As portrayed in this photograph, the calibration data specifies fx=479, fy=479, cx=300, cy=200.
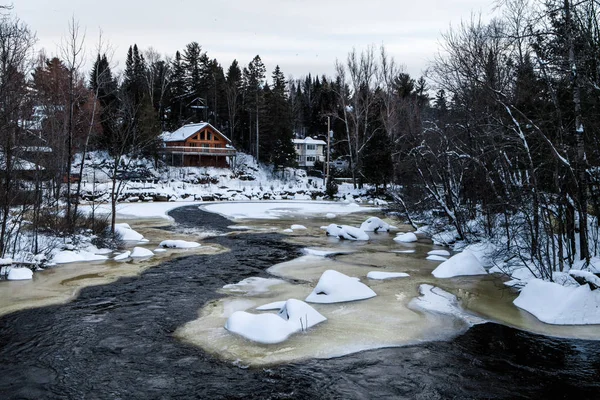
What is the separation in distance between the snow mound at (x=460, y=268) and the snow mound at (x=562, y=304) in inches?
124

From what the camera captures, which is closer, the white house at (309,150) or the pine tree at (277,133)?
the pine tree at (277,133)

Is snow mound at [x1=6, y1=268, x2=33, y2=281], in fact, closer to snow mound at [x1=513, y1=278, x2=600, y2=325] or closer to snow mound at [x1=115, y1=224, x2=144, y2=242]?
snow mound at [x1=115, y1=224, x2=144, y2=242]

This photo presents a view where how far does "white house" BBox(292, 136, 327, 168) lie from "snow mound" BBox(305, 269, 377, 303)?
203 feet

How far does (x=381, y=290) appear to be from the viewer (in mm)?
12086

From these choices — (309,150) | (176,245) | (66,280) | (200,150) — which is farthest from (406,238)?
(309,150)

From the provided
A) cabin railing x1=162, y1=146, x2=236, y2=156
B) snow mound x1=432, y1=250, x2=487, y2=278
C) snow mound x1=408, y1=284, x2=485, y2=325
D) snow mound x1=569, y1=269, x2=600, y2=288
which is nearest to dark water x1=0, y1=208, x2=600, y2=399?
snow mound x1=408, y1=284, x2=485, y2=325

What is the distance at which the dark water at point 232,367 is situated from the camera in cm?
644

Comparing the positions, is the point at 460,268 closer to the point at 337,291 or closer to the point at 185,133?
the point at 337,291

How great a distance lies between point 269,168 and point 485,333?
54138 mm

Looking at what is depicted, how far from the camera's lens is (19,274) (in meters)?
13.2

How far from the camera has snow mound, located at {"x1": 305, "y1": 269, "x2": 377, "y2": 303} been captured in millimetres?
11117

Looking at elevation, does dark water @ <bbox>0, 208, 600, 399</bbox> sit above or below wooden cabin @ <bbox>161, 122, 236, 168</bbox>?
below

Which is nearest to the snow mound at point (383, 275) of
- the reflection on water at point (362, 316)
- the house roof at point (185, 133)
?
the reflection on water at point (362, 316)

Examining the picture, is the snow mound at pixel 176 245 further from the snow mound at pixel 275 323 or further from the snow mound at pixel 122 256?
the snow mound at pixel 275 323
